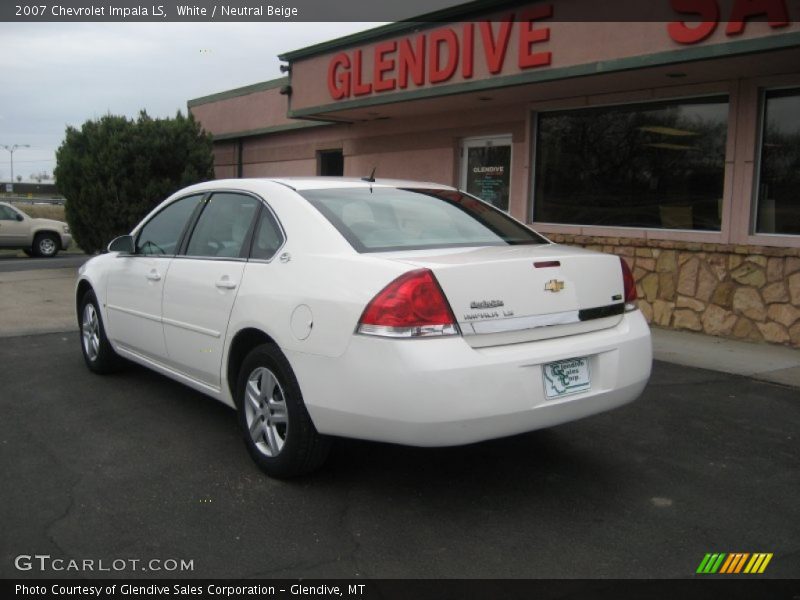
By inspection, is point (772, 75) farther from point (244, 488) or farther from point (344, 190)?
point (244, 488)

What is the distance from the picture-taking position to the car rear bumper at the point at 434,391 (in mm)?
3379

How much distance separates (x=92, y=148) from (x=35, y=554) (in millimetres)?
12784

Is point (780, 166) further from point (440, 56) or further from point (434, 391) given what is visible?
point (434, 391)

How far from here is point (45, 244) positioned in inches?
849

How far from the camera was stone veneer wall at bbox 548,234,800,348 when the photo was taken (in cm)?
784

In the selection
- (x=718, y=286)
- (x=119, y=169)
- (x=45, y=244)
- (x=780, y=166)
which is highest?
(x=119, y=169)

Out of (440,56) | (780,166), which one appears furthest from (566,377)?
(440,56)

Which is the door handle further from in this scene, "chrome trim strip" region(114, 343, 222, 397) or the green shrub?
the green shrub

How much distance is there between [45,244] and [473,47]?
640 inches

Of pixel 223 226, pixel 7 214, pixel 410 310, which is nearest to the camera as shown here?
pixel 410 310

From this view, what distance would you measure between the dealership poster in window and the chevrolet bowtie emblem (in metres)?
7.35

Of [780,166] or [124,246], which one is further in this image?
[780,166]

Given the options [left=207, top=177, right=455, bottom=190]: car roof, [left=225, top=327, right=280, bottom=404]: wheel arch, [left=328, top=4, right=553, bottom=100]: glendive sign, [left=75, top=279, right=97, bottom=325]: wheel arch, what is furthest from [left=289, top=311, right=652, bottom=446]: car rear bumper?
[left=328, top=4, right=553, bottom=100]: glendive sign
